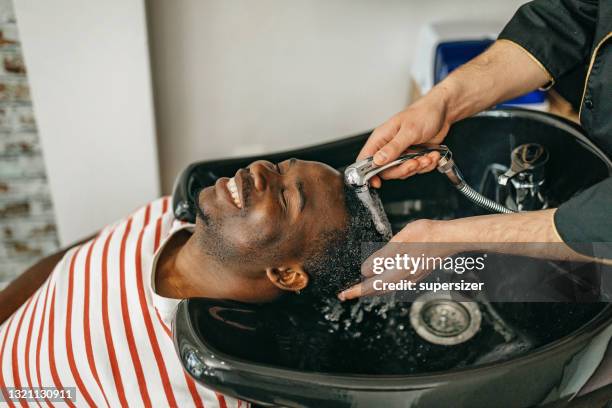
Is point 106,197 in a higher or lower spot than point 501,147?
lower

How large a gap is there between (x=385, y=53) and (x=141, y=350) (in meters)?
1.43

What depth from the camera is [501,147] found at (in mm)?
1553

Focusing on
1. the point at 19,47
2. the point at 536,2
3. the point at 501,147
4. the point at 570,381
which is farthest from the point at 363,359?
the point at 19,47

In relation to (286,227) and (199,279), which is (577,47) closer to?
(286,227)

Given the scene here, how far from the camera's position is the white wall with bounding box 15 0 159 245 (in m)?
1.83

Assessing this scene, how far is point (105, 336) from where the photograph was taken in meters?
1.29

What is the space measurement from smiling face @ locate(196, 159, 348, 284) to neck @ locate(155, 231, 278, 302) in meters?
0.03

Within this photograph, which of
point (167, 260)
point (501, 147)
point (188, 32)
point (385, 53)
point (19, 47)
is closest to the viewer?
point (167, 260)

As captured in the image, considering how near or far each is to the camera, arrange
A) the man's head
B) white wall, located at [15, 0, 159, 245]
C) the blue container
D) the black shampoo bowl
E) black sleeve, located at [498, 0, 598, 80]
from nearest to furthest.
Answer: the black shampoo bowl → the man's head → black sleeve, located at [498, 0, 598, 80] → white wall, located at [15, 0, 159, 245] → the blue container

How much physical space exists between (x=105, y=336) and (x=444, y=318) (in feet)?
2.49

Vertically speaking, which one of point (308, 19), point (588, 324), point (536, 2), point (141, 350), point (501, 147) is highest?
point (536, 2)

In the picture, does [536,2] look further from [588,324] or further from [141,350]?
[141,350]

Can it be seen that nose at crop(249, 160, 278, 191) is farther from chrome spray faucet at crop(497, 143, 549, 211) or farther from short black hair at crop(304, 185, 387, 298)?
chrome spray faucet at crop(497, 143, 549, 211)

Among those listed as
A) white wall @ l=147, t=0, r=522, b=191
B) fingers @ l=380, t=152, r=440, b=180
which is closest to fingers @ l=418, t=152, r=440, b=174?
fingers @ l=380, t=152, r=440, b=180
